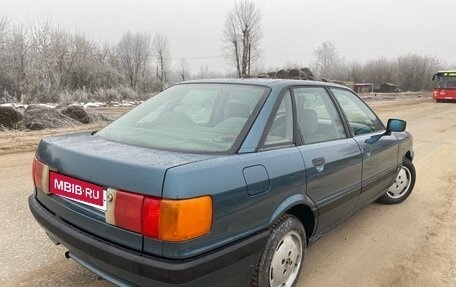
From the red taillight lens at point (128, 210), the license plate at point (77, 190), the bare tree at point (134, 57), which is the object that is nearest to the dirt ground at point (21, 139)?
the license plate at point (77, 190)

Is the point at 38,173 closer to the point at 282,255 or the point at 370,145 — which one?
the point at 282,255

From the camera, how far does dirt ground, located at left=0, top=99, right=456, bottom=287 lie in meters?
3.00

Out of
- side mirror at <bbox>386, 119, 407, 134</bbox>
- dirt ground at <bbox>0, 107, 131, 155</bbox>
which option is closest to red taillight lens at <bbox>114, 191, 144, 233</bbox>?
side mirror at <bbox>386, 119, 407, 134</bbox>

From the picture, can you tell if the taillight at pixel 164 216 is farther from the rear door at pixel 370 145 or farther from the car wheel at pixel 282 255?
the rear door at pixel 370 145

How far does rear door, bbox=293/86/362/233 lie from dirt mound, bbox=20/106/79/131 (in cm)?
904

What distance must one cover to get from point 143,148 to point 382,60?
79.4 metres

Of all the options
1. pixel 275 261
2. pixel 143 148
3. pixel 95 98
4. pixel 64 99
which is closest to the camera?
pixel 143 148

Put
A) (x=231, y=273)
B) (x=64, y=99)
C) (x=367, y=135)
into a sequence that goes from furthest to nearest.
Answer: (x=64, y=99) → (x=367, y=135) → (x=231, y=273)

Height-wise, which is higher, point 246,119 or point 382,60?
point 382,60

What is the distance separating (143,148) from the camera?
2.40 m

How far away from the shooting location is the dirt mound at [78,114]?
11.7m

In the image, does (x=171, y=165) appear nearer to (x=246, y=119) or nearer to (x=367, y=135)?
(x=246, y=119)

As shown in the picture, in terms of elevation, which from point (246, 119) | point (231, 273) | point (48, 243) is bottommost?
point (48, 243)

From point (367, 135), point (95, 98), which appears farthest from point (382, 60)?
point (367, 135)
